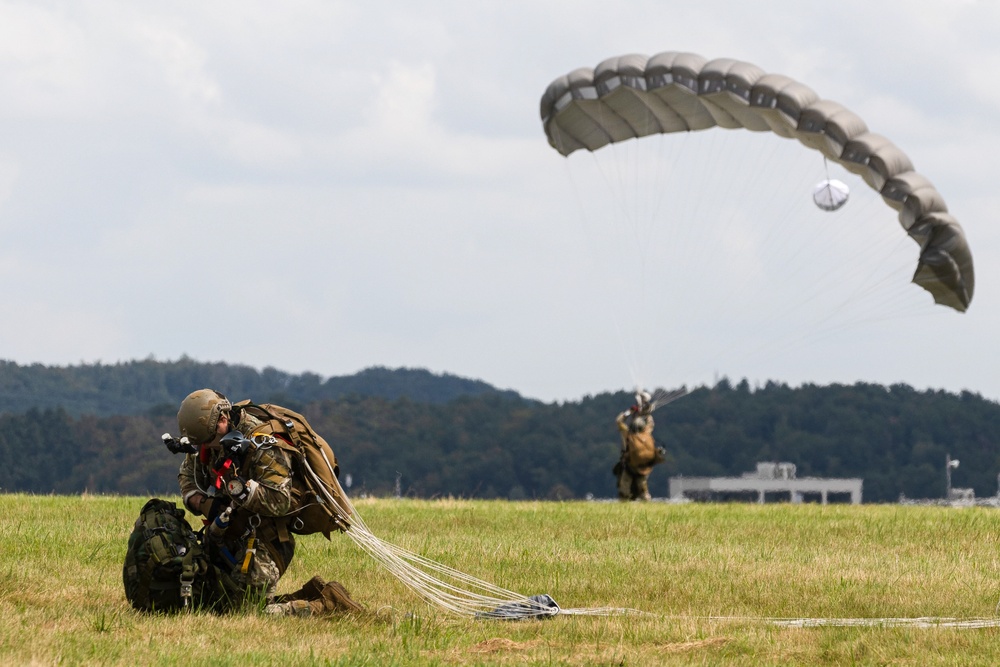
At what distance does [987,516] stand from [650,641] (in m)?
10.5

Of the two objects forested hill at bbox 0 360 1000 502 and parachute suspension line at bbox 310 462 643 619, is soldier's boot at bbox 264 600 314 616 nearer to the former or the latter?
parachute suspension line at bbox 310 462 643 619

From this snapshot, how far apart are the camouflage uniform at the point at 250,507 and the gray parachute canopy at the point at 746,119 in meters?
11.9

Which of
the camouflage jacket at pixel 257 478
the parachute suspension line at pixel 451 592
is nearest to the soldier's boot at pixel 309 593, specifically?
the parachute suspension line at pixel 451 592

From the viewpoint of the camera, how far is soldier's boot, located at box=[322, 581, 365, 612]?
36.7 ft

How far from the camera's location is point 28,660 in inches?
350

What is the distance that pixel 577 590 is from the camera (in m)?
12.6

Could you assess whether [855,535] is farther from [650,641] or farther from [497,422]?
[497,422]

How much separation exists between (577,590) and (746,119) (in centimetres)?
1227

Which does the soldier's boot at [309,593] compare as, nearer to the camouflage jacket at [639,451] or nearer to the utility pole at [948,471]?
the camouflage jacket at [639,451]

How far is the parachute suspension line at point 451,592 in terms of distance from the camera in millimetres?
11320

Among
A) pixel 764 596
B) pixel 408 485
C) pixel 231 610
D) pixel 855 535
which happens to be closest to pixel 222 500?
pixel 231 610

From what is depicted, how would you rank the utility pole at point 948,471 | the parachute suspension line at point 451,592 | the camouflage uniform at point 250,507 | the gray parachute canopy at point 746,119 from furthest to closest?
1. the utility pole at point 948,471
2. the gray parachute canopy at point 746,119
3. the parachute suspension line at point 451,592
4. the camouflage uniform at point 250,507

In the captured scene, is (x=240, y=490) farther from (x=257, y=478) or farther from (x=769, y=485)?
(x=769, y=485)

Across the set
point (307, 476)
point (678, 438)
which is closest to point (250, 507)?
point (307, 476)
